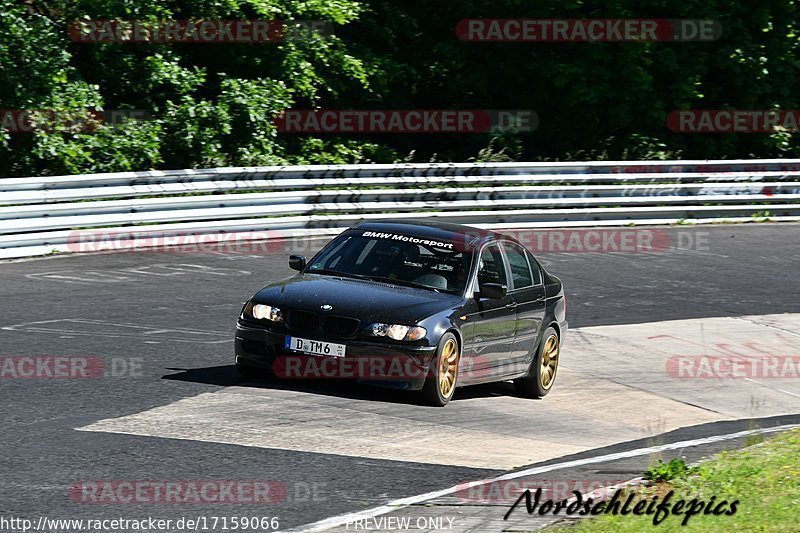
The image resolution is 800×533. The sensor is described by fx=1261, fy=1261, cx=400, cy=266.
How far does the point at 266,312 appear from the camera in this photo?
10859 millimetres

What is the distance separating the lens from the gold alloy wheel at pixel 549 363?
1238cm

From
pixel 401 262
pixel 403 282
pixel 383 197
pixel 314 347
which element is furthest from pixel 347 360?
pixel 383 197

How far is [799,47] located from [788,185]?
508 cm

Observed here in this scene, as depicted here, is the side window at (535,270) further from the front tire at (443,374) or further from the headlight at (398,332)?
the headlight at (398,332)

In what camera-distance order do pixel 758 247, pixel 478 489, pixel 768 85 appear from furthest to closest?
1. pixel 768 85
2. pixel 758 247
3. pixel 478 489

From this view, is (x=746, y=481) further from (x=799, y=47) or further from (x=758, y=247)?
(x=799, y=47)

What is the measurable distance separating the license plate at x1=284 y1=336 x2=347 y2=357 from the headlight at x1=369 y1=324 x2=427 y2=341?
11.8 inches

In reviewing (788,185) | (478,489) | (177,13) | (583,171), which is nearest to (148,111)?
(177,13)

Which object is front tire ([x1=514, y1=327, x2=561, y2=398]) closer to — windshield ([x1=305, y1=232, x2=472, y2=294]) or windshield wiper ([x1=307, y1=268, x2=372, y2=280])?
windshield ([x1=305, y1=232, x2=472, y2=294])

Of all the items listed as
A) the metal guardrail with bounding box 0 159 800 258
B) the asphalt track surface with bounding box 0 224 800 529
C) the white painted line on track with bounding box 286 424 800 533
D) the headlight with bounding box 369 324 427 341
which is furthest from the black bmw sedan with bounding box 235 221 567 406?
the metal guardrail with bounding box 0 159 800 258

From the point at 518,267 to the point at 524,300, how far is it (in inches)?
16.2

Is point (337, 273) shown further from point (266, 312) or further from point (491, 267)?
point (491, 267)

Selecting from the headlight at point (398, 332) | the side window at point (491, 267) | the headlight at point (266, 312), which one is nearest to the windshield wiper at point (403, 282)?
the side window at point (491, 267)

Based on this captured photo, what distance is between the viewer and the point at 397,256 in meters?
11.7
